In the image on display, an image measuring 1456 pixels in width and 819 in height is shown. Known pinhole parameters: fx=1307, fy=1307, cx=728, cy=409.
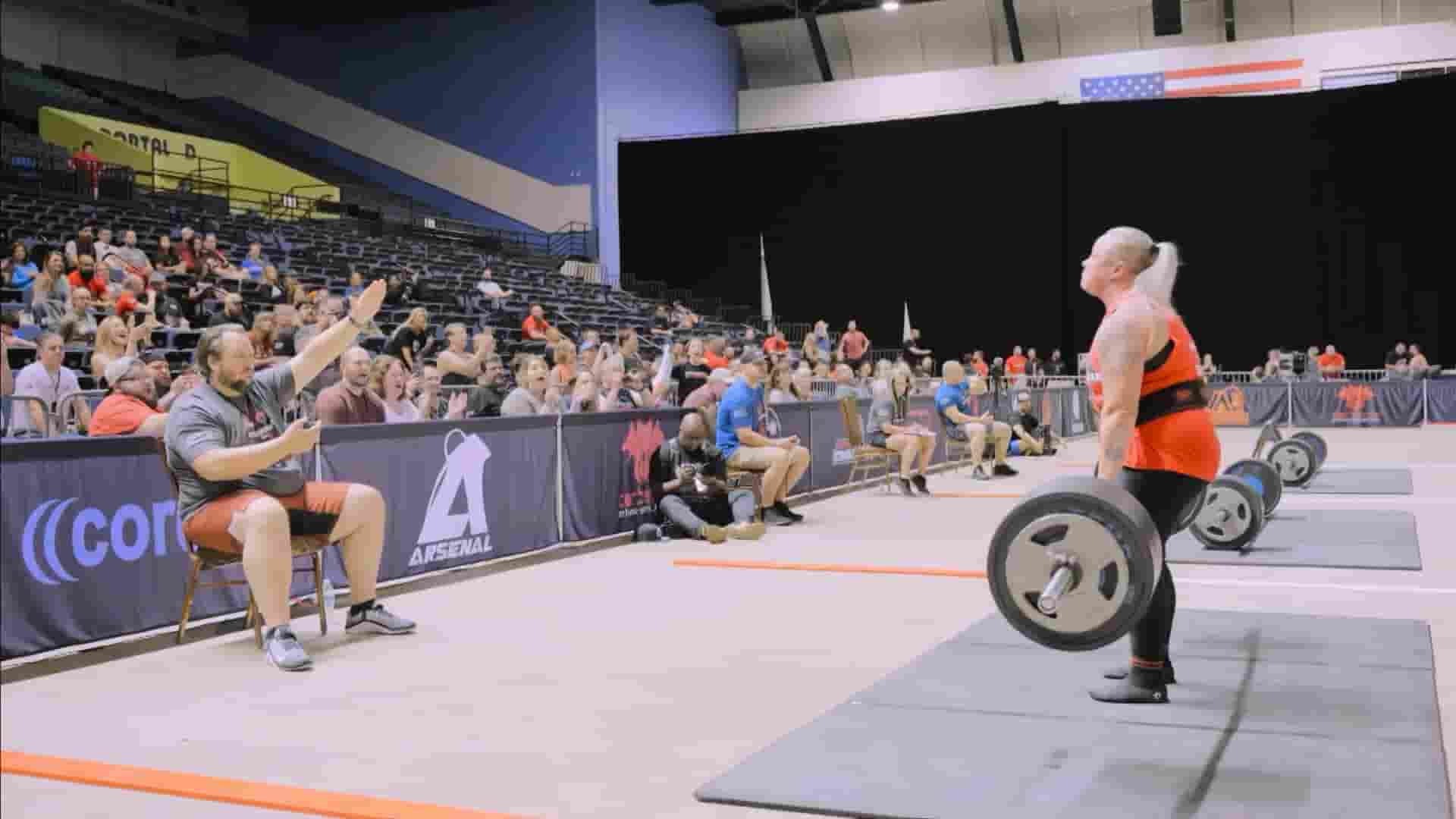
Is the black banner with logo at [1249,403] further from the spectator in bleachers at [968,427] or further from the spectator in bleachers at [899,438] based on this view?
the spectator in bleachers at [899,438]

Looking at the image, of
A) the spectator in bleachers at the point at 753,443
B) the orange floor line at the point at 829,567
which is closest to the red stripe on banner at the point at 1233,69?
the spectator in bleachers at the point at 753,443

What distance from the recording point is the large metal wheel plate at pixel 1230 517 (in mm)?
7559

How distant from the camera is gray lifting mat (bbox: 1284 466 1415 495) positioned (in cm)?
1133

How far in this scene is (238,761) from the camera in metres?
3.57

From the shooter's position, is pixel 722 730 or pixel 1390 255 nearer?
pixel 722 730

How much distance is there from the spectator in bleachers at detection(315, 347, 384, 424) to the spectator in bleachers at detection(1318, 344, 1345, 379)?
20653mm

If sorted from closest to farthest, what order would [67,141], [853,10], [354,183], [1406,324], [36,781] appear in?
[36,781] → [67,141] → [1406,324] → [354,183] → [853,10]

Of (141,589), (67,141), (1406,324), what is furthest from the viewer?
(1406,324)

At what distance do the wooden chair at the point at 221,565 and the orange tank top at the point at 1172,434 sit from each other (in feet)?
10.2

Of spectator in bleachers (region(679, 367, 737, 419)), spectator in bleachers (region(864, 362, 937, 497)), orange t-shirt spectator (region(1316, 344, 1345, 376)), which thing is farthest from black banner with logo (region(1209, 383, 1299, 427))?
spectator in bleachers (region(679, 367, 737, 419))

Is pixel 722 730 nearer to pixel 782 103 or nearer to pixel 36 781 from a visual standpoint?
pixel 36 781

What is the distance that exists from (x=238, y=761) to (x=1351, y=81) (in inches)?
1053

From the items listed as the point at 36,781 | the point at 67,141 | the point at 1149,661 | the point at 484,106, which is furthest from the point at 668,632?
the point at 484,106

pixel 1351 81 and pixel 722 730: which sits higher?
pixel 1351 81
